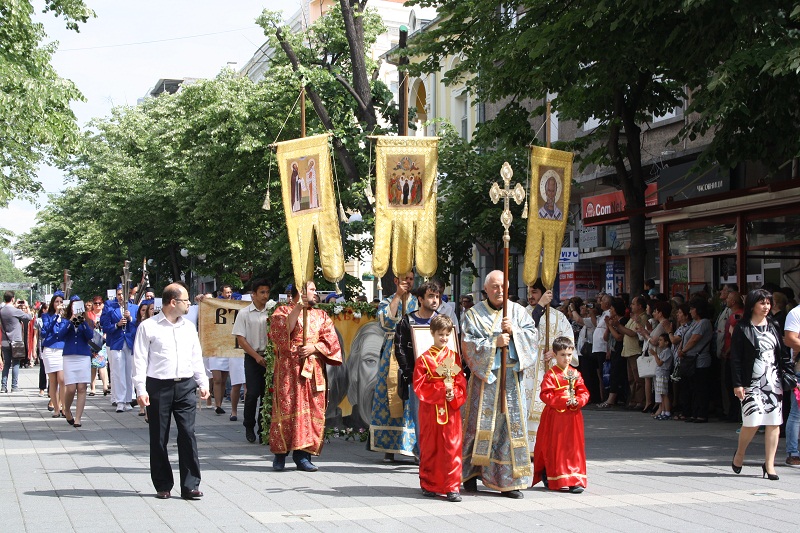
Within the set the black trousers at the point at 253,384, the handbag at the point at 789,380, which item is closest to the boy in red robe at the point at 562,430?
the handbag at the point at 789,380

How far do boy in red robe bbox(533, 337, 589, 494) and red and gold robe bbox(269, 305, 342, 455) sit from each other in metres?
2.36

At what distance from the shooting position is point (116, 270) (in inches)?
1976

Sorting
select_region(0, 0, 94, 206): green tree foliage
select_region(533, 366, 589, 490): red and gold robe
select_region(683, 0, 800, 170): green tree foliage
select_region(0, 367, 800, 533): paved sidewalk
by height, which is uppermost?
select_region(0, 0, 94, 206): green tree foliage

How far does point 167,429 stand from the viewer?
8.95 metres

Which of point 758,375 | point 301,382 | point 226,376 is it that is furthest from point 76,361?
point 758,375

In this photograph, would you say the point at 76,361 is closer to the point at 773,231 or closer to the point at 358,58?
the point at 358,58

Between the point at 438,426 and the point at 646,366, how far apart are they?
27.9 ft

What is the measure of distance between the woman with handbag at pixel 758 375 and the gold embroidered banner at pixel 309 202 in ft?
13.5

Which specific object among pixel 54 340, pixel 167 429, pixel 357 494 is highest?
pixel 54 340

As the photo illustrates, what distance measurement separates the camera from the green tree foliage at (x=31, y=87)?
20.2m

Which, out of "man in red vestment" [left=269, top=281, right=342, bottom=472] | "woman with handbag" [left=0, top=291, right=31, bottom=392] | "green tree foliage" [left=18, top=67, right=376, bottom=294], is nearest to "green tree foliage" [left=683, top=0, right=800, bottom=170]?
"man in red vestment" [left=269, top=281, right=342, bottom=472]

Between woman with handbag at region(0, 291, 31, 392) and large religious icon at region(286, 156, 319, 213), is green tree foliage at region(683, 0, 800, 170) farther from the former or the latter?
woman with handbag at region(0, 291, 31, 392)

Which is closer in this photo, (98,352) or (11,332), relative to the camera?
(98,352)

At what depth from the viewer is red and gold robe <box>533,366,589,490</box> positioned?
9.38 metres
